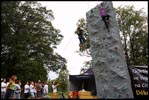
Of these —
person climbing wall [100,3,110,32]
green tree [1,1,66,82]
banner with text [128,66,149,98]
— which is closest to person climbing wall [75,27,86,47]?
banner with text [128,66,149,98]

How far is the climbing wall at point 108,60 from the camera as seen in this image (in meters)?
10.9

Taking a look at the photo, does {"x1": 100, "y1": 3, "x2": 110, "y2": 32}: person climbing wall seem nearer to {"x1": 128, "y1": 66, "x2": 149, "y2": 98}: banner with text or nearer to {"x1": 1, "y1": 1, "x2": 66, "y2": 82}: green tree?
{"x1": 128, "y1": 66, "x2": 149, "y2": 98}: banner with text

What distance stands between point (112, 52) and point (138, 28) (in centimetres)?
3445

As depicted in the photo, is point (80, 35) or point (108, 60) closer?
point (108, 60)

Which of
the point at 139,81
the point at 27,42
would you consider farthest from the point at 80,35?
the point at 27,42

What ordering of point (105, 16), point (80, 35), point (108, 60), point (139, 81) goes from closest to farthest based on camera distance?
point (108, 60), point (105, 16), point (139, 81), point (80, 35)

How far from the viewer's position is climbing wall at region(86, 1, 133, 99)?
428 inches

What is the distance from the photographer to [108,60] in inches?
438

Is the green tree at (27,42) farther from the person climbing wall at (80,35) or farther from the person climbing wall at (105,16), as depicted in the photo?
the person climbing wall at (105,16)

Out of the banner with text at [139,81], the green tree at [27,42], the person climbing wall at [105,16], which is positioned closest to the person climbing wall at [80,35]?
the banner with text at [139,81]

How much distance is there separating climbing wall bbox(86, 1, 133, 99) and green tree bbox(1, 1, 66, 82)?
27.5m

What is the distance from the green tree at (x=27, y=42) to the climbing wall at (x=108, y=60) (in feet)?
90.3

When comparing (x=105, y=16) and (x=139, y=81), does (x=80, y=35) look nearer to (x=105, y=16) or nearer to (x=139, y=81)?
(x=139, y=81)

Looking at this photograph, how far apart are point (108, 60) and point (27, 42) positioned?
30.9m
